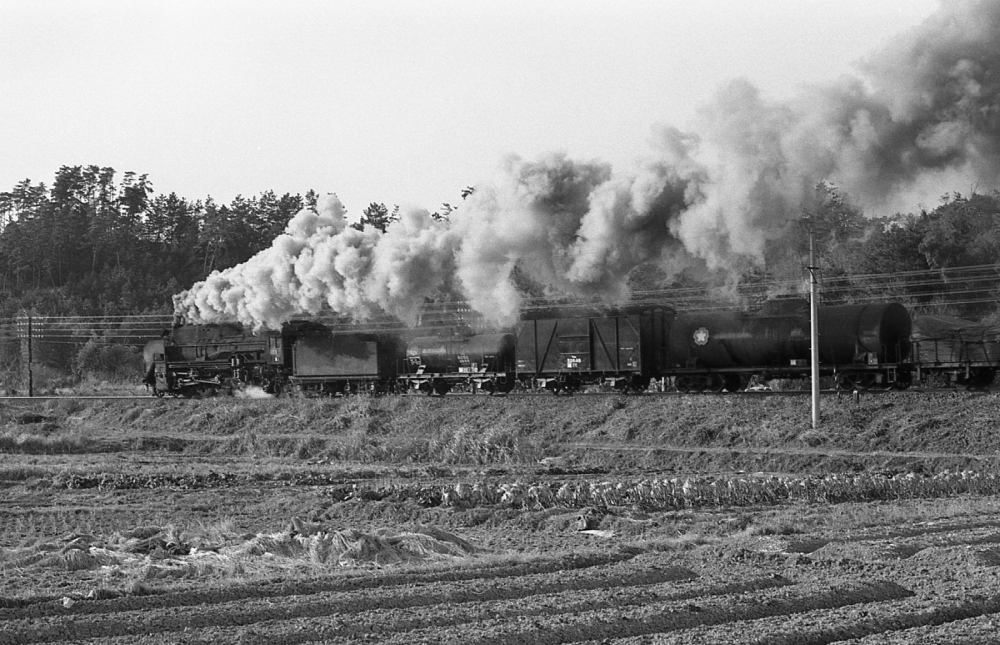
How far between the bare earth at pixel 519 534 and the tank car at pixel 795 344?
9.51ft

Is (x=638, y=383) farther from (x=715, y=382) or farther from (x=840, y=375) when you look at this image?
(x=840, y=375)

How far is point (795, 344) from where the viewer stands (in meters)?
39.8

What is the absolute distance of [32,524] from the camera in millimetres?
22641

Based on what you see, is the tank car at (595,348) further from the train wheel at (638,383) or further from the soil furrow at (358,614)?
the soil furrow at (358,614)

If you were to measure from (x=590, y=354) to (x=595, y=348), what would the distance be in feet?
1.03

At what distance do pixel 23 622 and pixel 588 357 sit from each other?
33.6 meters

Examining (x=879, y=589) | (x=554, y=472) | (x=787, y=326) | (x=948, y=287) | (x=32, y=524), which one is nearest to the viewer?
(x=879, y=589)

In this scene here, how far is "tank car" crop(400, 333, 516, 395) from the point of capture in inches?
1890

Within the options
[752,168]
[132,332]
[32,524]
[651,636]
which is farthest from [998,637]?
[132,332]

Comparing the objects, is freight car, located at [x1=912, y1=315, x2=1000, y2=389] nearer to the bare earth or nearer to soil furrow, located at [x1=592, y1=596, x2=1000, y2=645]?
the bare earth

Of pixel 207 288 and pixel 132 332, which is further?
pixel 132 332

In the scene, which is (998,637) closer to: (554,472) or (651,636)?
(651,636)

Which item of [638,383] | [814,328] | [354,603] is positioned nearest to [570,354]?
[638,383]

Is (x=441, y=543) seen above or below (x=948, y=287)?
below
